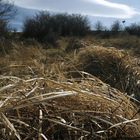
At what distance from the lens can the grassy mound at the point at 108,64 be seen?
309 inches

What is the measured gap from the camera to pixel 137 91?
6.45 m

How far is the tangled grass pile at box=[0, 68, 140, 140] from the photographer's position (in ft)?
9.09

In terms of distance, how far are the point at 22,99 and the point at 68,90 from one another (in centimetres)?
35

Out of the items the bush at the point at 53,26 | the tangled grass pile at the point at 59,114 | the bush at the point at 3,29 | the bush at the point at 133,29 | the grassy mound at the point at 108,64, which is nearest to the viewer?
the tangled grass pile at the point at 59,114

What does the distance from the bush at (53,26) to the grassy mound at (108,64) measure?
26622 millimetres

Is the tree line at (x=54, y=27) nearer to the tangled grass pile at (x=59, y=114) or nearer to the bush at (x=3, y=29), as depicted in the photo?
the bush at (x=3, y=29)

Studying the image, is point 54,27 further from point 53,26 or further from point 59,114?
point 59,114

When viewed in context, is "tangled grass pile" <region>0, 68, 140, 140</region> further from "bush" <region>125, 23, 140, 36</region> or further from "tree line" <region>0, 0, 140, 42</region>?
"bush" <region>125, 23, 140, 36</region>

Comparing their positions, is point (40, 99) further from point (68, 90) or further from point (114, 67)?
point (114, 67)

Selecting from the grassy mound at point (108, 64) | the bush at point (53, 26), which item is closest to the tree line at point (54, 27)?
the bush at point (53, 26)

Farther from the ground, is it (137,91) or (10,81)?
(10,81)

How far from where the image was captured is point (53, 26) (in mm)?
48750

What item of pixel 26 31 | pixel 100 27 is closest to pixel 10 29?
pixel 26 31

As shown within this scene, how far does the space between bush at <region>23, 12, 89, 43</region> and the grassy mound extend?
2662 centimetres
